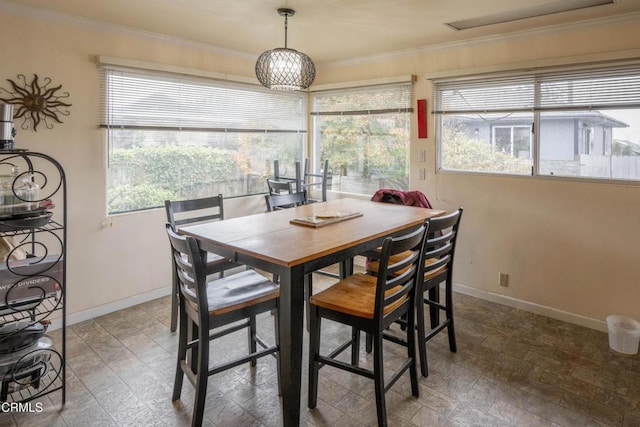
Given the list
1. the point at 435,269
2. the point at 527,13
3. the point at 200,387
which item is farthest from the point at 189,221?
the point at 527,13

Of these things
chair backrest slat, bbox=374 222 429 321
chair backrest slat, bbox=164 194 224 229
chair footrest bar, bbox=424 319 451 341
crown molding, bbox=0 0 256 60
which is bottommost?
chair footrest bar, bbox=424 319 451 341

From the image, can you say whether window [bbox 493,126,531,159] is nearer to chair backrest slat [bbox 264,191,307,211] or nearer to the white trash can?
the white trash can

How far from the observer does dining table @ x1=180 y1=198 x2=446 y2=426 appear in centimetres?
178

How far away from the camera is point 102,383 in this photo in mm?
2307

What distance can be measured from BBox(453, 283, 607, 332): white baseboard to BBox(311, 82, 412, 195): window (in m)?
1.17

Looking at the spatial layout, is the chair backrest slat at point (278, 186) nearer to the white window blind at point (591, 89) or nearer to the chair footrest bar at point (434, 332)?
the chair footrest bar at point (434, 332)

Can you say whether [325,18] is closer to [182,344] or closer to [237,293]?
[237,293]

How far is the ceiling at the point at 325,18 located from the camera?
2652mm

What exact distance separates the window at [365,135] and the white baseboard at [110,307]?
7.26ft

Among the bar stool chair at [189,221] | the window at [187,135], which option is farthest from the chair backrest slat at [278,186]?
the bar stool chair at [189,221]

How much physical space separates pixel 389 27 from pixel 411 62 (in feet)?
2.51

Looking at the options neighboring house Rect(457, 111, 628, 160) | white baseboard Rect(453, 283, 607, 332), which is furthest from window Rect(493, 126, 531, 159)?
white baseboard Rect(453, 283, 607, 332)

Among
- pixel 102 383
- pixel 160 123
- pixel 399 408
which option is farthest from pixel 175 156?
pixel 399 408

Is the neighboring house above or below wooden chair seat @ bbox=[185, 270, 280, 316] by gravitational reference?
above
